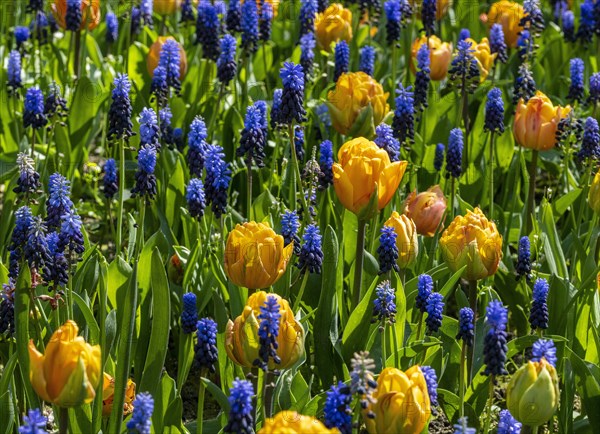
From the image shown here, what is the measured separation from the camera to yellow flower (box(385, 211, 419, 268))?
3.62 meters

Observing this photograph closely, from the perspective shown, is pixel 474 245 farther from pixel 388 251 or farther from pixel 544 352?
pixel 544 352

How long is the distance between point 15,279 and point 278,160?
6.49 ft

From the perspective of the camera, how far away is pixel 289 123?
4039 mm

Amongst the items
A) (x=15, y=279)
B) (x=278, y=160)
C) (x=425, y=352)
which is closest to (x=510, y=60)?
(x=278, y=160)

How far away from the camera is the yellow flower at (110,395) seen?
10.8 ft

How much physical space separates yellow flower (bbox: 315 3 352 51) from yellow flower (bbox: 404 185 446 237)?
194 centimetres

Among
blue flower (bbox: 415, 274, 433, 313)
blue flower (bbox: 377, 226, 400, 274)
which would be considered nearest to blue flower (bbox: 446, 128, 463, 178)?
blue flower (bbox: 377, 226, 400, 274)

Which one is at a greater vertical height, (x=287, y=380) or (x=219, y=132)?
(x=219, y=132)

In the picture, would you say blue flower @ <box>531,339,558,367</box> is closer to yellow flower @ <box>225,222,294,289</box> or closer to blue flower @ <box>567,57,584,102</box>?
yellow flower @ <box>225,222,294,289</box>

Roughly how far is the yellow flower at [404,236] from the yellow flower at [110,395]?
1.01m

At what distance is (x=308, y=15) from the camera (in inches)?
230

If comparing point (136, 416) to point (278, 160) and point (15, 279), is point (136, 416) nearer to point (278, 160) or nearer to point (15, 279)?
point (15, 279)

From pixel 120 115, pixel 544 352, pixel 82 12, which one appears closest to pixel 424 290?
pixel 544 352

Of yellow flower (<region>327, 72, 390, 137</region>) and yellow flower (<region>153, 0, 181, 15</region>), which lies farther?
yellow flower (<region>153, 0, 181, 15</region>)
